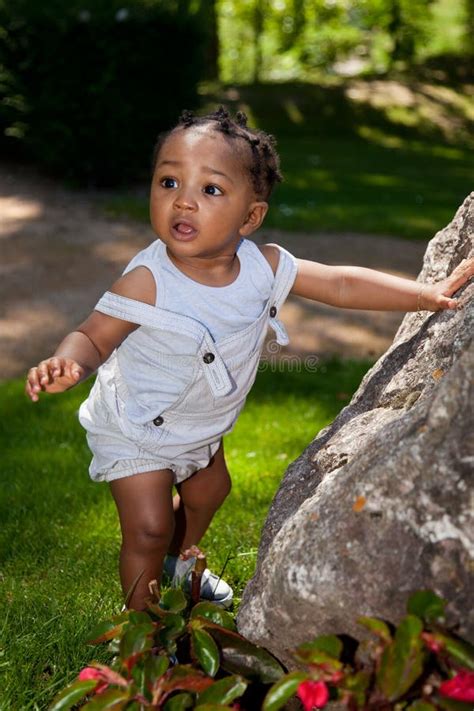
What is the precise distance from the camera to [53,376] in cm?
220

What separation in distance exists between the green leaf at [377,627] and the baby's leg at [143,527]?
926 mm

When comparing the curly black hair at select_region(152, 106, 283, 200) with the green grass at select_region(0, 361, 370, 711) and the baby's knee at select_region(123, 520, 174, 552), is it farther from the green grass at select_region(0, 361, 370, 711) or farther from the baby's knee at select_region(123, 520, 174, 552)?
the green grass at select_region(0, 361, 370, 711)

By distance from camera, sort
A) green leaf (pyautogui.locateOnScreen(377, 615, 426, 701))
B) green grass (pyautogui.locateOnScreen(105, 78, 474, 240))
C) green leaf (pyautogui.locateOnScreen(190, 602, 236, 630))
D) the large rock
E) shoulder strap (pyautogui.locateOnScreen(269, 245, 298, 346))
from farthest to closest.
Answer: green grass (pyautogui.locateOnScreen(105, 78, 474, 240)) → shoulder strap (pyautogui.locateOnScreen(269, 245, 298, 346)) → green leaf (pyautogui.locateOnScreen(190, 602, 236, 630)) → the large rock → green leaf (pyautogui.locateOnScreen(377, 615, 426, 701))

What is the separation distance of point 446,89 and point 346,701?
56.9ft

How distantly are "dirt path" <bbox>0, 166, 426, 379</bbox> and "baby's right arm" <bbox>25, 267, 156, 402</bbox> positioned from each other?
308 centimetres

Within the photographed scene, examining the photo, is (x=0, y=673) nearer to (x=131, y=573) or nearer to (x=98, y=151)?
(x=131, y=573)

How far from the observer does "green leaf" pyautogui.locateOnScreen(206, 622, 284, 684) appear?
6.20ft

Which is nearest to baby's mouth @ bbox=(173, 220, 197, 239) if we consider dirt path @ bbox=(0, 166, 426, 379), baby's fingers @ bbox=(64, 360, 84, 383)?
baby's fingers @ bbox=(64, 360, 84, 383)

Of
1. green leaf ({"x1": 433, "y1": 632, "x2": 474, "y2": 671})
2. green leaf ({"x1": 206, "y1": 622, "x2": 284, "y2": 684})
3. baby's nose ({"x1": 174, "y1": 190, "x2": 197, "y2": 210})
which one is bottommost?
green leaf ({"x1": 206, "y1": 622, "x2": 284, "y2": 684})

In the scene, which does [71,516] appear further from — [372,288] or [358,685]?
[358,685]

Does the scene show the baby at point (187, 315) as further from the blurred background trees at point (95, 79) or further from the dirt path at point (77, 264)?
the blurred background trees at point (95, 79)

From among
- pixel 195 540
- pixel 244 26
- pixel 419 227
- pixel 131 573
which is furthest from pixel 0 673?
pixel 244 26

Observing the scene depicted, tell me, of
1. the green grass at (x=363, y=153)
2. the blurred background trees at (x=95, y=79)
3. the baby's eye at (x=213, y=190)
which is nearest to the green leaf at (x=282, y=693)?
the baby's eye at (x=213, y=190)

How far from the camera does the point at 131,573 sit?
2.49m
